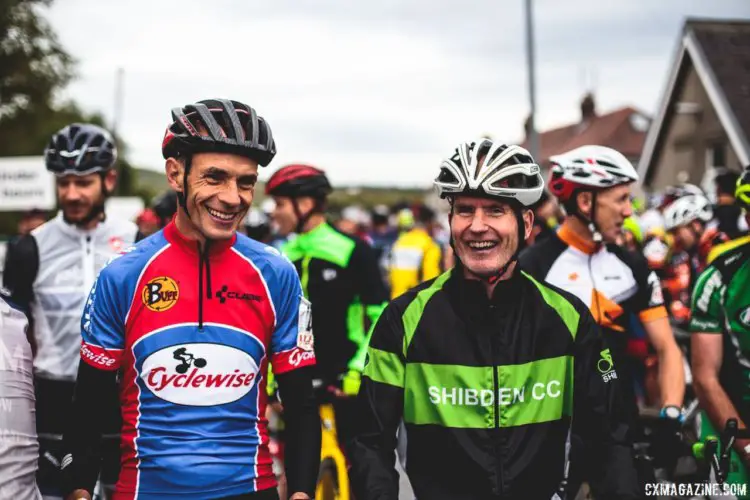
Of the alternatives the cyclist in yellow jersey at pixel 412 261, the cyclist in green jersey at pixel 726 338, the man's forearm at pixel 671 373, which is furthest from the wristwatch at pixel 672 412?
the cyclist in yellow jersey at pixel 412 261

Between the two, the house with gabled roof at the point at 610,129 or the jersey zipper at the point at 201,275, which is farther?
the house with gabled roof at the point at 610,129

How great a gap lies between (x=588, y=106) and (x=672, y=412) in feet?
208

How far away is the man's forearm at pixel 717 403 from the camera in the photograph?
420cm

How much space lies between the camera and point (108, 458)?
4801 mm

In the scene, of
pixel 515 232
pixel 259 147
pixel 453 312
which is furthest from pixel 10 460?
pixel 515 232

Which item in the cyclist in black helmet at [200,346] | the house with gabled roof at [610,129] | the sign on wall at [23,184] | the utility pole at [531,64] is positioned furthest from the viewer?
the house with gabled roof at [610,129]

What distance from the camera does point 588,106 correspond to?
65312 millimetres

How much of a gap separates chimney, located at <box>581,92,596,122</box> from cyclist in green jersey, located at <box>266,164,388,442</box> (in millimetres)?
62046

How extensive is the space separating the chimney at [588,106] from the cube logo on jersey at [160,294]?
65142mm

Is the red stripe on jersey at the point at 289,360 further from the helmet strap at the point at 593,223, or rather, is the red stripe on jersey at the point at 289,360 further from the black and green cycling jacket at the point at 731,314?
the helmet strap at the point at 593,223

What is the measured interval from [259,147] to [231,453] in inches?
45.2

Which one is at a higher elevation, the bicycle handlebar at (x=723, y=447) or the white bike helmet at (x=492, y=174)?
the white bike helmet at (x=492, y=174)

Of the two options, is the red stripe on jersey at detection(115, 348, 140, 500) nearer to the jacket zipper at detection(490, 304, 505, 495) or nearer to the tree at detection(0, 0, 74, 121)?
the jacket zipper at detection(490, 304, 505, 495)

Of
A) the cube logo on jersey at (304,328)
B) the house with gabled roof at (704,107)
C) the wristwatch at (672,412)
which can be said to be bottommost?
the wristwatch at (672,412)
